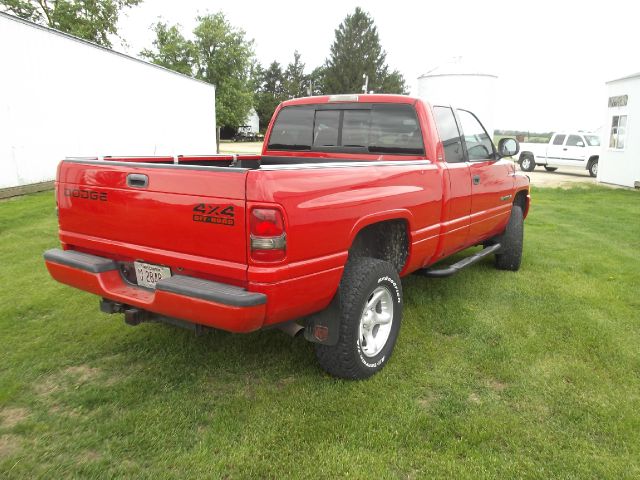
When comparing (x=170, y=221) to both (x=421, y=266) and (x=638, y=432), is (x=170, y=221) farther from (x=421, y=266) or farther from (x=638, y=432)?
(x=638, y=432)

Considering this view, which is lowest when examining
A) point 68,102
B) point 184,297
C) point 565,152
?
point 184,297

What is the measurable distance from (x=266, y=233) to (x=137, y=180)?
0.89 metres

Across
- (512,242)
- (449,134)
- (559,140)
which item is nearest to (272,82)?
(559,140)

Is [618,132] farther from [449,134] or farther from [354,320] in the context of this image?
[354,320]

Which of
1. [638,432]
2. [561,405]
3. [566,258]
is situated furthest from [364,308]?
[566,258]

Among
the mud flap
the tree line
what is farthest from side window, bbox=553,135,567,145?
the tree line

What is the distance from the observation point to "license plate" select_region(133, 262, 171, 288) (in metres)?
2.84

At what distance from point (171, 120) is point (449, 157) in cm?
1629

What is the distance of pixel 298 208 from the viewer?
2.54 metres

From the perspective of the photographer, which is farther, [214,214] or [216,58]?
[216,58]

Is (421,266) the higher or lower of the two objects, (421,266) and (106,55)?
the lower

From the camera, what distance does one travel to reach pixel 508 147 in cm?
507

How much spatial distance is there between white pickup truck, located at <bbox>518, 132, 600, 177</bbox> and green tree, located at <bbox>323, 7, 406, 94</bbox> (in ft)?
147

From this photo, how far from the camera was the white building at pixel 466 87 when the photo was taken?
23359mm
